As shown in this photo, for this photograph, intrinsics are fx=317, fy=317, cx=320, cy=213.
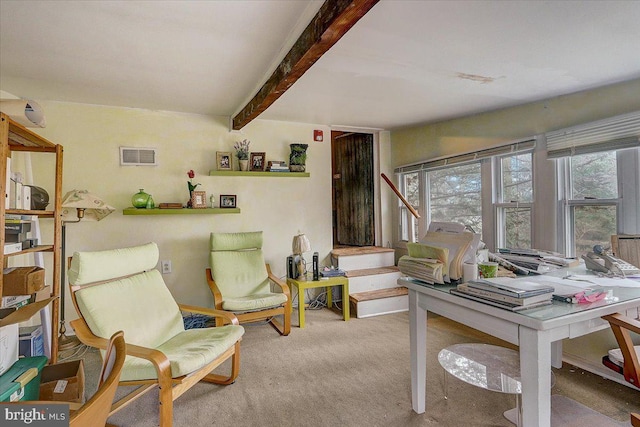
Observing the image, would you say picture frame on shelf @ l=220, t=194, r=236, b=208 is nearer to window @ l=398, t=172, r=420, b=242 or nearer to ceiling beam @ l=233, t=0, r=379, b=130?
ceiling beam @ l=233, t=0, r=379, b=130

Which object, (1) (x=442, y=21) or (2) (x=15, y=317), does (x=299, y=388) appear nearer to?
(2) (x=15, y=317)

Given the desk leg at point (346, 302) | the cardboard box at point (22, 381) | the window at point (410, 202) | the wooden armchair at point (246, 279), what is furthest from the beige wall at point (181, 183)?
the cardboard box at point (22, 381)

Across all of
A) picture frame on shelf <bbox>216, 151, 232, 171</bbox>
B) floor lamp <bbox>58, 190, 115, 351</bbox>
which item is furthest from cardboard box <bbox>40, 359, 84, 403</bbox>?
picture frame on shelf <bbox>216, 151, 232, 171</bbox>

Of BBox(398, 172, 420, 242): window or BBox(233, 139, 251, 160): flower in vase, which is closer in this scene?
BBox(233, 139, 251, 160): flower in vase

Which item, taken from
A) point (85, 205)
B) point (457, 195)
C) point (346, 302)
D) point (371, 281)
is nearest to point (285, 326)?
point (346, 302)

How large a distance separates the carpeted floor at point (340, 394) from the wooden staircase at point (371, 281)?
0.68 meters

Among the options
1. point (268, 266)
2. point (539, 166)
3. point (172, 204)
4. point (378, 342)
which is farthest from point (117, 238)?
point (539, 166)

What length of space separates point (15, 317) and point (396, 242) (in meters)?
3.82

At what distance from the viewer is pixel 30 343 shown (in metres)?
2.09

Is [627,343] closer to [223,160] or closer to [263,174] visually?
[263,174]

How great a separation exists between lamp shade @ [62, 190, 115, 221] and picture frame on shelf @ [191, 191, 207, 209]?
0.75 metres

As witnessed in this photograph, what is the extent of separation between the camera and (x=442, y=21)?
5.37ft

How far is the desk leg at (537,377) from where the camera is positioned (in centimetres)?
117

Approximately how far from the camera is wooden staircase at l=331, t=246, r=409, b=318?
3.49 metres
